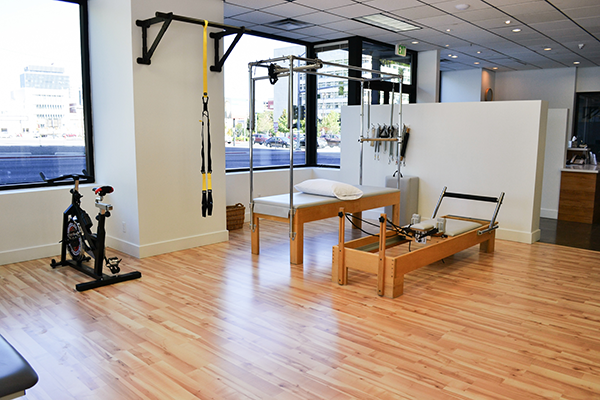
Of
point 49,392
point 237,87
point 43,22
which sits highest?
point 43,22

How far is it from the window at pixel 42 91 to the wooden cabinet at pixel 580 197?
6338 millimetres

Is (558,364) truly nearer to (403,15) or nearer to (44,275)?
(44,275)

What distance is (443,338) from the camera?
295 centimetres

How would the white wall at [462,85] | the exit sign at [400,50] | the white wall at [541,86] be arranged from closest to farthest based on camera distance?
the exit sign at [400,50] < the white wall at [541,86] < the white wall at [462,85]

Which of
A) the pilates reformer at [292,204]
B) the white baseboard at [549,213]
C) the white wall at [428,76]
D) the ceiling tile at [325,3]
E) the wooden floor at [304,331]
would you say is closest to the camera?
the wooden floor at [304,331]

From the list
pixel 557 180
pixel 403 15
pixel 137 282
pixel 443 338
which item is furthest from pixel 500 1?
pixel 137 282

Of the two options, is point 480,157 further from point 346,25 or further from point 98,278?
point 98,278

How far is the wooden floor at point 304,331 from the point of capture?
7.88ft

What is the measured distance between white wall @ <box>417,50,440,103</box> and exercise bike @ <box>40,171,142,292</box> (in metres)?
6.28

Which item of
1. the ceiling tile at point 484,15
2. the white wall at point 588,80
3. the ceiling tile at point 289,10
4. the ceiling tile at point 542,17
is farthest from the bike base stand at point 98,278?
the white wall at point 588,80

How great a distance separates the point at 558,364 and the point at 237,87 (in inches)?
211

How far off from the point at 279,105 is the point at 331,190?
276 cm

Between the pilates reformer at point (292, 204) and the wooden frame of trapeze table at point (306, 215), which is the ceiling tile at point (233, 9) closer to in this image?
the pilates reformer at point (292, 204)

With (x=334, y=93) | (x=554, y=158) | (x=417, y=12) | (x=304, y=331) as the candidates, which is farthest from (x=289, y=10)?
(x=554, y=158)
